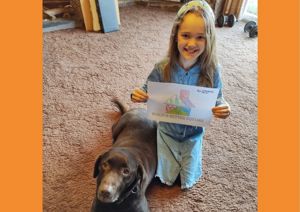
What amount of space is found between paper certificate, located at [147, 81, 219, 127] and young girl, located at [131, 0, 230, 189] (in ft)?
0.11

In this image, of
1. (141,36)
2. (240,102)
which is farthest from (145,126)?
(141,36)

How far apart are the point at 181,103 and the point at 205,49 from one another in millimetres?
196

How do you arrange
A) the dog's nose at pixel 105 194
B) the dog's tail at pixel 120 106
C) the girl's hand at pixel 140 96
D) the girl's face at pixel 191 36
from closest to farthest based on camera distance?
the dog's nose at pixel 105 194 → the girl's face at pixel 191 36 → the girl's hand at pixel 140 96 → the dog's tail at pixel 120 106

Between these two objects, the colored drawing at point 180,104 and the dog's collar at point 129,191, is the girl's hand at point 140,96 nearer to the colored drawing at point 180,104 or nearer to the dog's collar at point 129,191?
the colored drawing at point 180,104

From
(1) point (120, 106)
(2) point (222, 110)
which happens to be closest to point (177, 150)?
(2) point (222, 110)

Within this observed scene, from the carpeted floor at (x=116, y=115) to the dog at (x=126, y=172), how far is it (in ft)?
0.51

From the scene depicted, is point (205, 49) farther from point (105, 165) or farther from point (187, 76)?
point (105, 165)

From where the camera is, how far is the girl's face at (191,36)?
100 centimetres

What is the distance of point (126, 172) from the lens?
36.0 inches

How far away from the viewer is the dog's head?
892 mm

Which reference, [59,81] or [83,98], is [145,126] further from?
[59,81]

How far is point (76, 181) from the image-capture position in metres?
1.22

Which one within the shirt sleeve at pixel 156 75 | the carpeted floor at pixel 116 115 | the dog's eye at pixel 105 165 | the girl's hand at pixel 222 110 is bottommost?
the carpeted floor at pixel 116 115

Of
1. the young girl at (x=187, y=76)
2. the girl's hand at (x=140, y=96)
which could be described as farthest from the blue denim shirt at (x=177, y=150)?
the girl's hand at (x=140, y=96)
